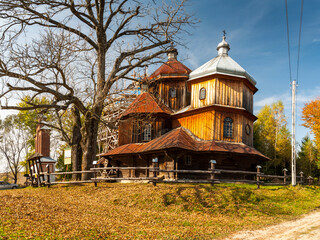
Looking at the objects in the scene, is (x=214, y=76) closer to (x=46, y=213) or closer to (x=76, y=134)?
(x=76, y=134)

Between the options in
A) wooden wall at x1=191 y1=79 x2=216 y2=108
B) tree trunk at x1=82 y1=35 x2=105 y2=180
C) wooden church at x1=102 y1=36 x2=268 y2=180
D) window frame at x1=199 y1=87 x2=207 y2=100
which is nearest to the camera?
tree trunk at x1=82 y1=35 x2=105 y2=180

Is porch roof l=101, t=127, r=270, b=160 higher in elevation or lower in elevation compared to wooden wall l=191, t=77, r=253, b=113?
lower

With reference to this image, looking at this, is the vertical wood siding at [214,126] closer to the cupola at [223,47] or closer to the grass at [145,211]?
the grass at [145,211]

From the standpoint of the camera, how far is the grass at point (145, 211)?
893 centimetres

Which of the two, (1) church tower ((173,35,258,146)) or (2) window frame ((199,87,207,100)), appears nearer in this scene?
(1) church tower ((173,35,258,146))

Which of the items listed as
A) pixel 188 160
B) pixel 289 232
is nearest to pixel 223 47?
pixel 188 160

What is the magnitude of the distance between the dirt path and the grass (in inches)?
25.1

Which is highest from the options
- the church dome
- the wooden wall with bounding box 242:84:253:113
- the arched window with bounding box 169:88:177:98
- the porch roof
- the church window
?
the church dome

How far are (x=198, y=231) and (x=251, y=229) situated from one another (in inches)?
83.2

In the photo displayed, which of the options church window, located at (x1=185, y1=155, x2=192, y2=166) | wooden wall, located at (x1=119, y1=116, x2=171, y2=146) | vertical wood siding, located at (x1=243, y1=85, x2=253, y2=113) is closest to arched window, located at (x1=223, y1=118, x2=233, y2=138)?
vertical wood siding, located at (x1=243, y1=85, x2=253, y2=113)

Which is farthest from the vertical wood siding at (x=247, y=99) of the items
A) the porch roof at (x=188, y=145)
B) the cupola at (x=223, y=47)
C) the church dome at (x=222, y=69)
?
the cupola at (x=223, y=47)

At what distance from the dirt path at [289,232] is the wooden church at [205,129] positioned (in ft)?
32.6

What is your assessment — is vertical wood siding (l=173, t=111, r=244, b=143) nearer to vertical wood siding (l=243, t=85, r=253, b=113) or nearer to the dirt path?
vertical wood siding (l=243, t=85, r=253, b=113)

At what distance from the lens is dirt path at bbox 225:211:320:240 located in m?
9.01
